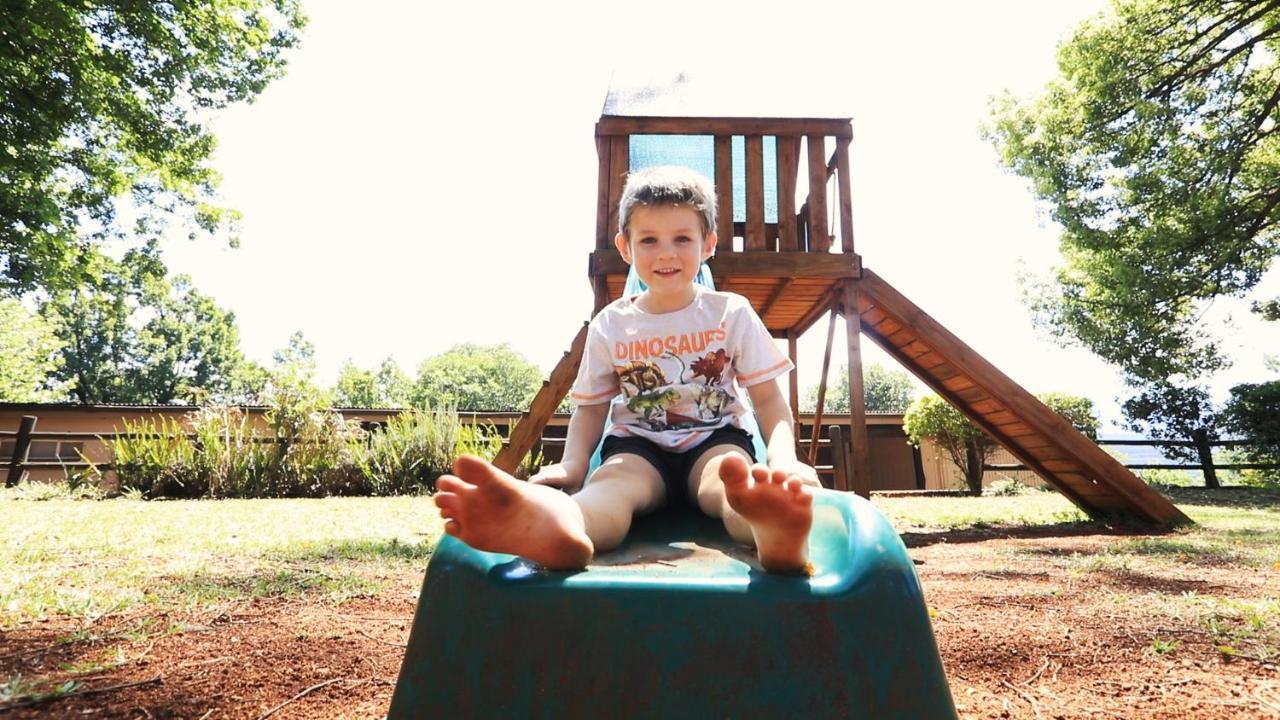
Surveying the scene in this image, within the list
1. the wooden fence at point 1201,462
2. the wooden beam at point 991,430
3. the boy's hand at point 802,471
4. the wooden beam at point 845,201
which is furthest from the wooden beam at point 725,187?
the wooden fence at point 1201,462

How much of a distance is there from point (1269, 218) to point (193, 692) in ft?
48.4

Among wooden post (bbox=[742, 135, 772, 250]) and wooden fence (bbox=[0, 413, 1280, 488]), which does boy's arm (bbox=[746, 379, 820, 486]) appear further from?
wooden fence (bbox=[0, 413, 1280, 488])

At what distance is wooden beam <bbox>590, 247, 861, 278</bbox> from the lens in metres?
5.15

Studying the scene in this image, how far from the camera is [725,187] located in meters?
5.27

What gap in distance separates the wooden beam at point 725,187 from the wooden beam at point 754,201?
13 centimetres

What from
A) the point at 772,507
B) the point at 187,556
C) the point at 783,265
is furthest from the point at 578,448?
the point at 783,265

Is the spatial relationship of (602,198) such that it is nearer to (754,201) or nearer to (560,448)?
(754,201)

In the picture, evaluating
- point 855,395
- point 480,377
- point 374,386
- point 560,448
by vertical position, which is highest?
point 480,377

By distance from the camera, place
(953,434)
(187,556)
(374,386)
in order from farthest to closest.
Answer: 1. (374,386)
2. (953,434)
3. (187,556)

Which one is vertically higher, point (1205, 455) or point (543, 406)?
point (543, 406)

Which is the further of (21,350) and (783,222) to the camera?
(21,350)

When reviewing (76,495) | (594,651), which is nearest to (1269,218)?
(594,651)

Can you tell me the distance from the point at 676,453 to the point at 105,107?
8.05m

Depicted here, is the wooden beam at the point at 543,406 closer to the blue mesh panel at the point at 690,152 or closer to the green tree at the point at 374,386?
the blue mesh panel at the point at 690,152
